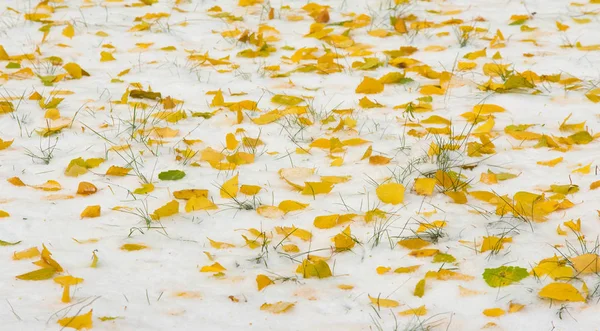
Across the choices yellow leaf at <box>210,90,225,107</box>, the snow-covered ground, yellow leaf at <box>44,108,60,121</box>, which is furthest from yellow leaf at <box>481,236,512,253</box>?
yellow leaf at <box>44,108,60,121</box>

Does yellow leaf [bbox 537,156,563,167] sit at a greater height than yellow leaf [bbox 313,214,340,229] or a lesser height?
lesser

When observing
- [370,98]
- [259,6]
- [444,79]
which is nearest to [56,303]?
[370,98]

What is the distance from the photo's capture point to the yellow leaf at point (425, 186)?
2674 millimetres

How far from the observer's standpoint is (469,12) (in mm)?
4883

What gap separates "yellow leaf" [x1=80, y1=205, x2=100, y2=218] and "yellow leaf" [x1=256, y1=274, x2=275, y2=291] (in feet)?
2.43

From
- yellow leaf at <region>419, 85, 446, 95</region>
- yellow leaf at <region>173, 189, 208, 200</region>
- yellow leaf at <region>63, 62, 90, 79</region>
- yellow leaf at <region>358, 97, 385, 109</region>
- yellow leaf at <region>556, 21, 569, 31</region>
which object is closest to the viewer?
yellow leaf at <region>173, 189, 208, 200</region>

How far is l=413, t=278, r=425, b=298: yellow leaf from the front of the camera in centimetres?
213

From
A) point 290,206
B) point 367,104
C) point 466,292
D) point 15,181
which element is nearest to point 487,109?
point 367,104

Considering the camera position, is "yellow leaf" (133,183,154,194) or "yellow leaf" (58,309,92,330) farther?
"yellow leaf" (133,183,154,194)

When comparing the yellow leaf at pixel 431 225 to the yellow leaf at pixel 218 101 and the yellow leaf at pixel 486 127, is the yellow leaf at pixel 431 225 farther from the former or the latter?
the yellow leaf at pixel 218 101

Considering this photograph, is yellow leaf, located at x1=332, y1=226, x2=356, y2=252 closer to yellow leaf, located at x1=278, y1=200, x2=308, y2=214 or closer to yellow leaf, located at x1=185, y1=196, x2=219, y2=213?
yellow leaf, located at x1=278, y1=200, x2=308, y2=214

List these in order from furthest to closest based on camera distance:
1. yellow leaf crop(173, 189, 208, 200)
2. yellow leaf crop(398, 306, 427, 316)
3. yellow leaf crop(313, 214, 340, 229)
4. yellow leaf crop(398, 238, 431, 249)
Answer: yellow leaf crop(173, 189, 208, 200), yellow leaf crop(313, 214, 340, 229), yellow leaf crop(398, 238, 431, 249), yellow leaf crop(398, 306, 427, 316)

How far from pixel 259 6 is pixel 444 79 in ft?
6.04

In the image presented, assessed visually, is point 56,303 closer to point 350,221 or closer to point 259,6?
point 350,221
